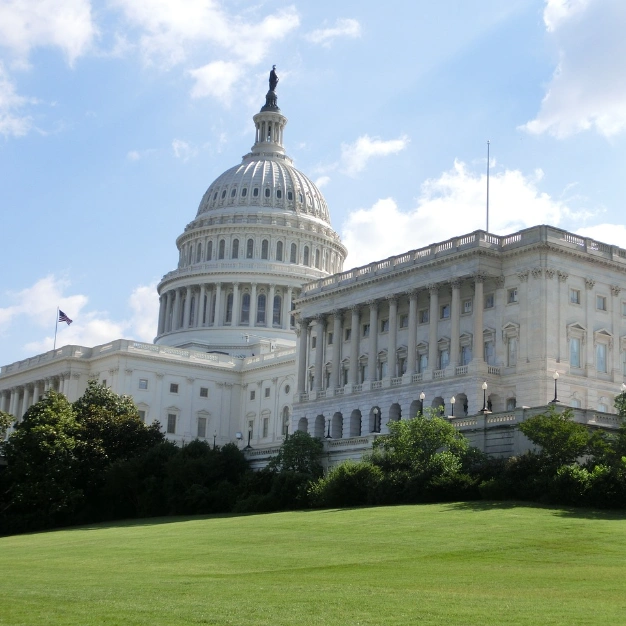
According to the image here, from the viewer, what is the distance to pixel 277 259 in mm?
172125

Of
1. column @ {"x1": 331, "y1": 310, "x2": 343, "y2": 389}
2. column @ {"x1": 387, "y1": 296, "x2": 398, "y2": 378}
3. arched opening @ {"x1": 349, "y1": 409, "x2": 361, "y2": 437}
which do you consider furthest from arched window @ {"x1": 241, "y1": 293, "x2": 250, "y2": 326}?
column @ {"x1": 387, "y1": 296, "x2": 398, "y2": 378}

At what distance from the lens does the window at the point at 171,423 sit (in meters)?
142

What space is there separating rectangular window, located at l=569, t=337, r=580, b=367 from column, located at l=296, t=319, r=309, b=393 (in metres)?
31.9

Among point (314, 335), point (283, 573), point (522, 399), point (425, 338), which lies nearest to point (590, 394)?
point (522, 399)

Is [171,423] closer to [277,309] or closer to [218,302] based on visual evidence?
[218,302]

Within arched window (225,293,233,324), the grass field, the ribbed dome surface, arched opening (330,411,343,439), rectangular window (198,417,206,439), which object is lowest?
the grass field

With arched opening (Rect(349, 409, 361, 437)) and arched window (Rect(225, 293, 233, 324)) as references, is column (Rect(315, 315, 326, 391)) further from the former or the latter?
arched window (Rect(225, 293, 233, 324))

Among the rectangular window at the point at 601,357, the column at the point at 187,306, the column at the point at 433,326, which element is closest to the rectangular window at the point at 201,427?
the column at the point at 187,306

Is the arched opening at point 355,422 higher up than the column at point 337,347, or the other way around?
the column at point 337,347

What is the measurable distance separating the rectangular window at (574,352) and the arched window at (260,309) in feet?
246

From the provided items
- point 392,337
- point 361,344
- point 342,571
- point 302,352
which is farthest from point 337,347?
point 342,571

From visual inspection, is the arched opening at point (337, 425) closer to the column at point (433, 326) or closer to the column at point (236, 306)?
the column at point (433, 326)

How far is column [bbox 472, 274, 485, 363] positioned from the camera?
98.9 meters

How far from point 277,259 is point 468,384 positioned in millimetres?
77876
